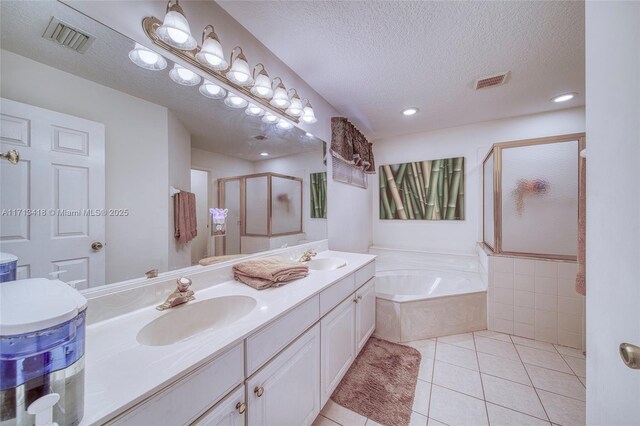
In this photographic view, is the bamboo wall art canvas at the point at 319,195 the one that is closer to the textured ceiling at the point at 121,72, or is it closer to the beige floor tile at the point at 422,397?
the textured ceiling at the point at 121,72

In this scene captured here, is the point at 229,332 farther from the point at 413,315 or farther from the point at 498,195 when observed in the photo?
the point at 498,195

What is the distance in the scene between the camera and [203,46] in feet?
3.59

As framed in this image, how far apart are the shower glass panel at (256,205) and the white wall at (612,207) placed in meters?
1.49

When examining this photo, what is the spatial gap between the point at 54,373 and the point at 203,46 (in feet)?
4.14

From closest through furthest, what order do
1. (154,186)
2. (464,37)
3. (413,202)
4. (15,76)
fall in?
(15,76)
(154,186)
(464,37)
(413,202)

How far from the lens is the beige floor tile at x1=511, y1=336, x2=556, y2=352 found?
198 cm

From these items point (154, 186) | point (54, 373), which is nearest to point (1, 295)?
point (54, 373)

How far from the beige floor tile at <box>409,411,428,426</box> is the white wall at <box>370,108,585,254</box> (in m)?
2.08

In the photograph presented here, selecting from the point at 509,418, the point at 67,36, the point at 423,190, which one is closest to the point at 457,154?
the point at 423,190

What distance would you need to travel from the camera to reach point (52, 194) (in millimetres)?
755

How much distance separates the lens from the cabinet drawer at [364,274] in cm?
171

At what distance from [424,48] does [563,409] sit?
2372 mm

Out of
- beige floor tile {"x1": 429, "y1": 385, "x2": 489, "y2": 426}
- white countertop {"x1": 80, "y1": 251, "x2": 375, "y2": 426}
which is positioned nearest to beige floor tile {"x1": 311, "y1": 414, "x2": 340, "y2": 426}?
beige floor tile {"x1": 429, "y1": 385, "x2": 489, "y2": 426}

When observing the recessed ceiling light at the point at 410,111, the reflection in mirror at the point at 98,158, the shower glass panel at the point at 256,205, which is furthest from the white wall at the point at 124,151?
the recessed ceiling light at the point at 410,111
